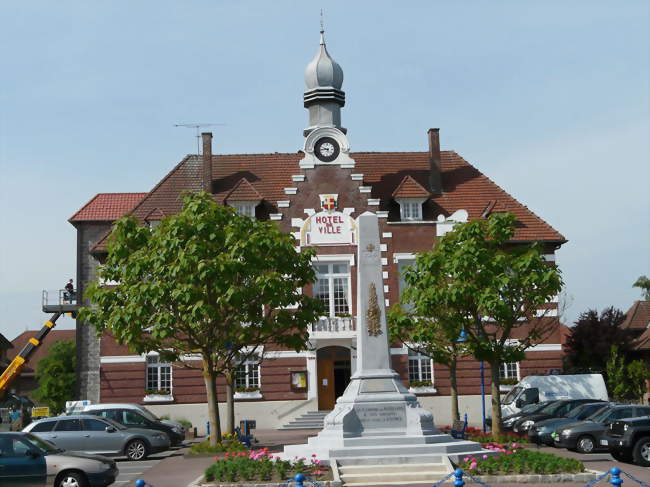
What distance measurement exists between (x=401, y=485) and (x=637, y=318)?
167ft

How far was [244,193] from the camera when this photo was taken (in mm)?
44031

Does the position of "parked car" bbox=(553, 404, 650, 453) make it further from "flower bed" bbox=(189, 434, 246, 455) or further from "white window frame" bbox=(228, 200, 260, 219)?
"white window frame" bbox=(228, 200, 260, 219)

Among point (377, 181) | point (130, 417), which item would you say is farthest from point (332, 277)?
point (130, 417)

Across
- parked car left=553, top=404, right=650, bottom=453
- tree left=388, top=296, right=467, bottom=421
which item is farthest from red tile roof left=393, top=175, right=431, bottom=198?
parked car left=553, top=404, right=650, bottom=453

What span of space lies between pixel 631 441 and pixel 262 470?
9.93 metres

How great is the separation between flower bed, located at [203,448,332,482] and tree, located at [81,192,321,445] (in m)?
7.44

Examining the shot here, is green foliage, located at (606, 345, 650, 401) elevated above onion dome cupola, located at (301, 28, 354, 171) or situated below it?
below

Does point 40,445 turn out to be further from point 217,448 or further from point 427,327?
point 427,327

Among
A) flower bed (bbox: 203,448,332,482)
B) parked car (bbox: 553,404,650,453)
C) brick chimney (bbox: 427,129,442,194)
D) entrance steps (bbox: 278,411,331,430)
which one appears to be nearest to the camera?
flower bed (bbox: 203,448,332,482)

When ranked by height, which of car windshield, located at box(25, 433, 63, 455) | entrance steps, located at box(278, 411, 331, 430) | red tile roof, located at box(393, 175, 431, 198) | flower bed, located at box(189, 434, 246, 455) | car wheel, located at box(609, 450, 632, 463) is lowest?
car wheel, located at box(609, 450, 632, 463)

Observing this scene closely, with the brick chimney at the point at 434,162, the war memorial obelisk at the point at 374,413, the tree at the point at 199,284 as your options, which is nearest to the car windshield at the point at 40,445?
the war memorial obelisk at the point at 374,413

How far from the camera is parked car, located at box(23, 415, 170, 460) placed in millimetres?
27016

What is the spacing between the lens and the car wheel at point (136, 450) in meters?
27.7

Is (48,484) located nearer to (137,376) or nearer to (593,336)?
(137,376)
